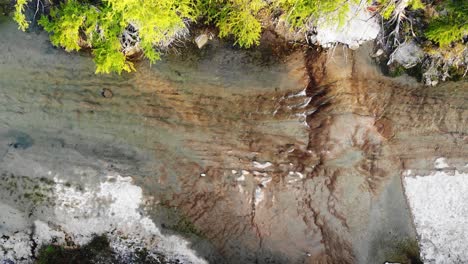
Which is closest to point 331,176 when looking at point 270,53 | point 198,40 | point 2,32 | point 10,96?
point 270,53

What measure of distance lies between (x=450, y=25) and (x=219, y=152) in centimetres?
695

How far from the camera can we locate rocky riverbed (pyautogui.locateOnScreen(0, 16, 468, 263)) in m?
10.9

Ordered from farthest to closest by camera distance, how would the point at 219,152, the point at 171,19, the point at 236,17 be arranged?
the point at 219,152 → the point at 236,17 → the point at 171,19

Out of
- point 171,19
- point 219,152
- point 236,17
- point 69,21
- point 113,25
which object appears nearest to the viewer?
point 171,19

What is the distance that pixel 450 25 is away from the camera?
9.33 m

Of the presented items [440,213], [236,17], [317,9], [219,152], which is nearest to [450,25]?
[317,9]

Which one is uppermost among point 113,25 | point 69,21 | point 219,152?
point 113,25

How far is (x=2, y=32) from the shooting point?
11.5 m

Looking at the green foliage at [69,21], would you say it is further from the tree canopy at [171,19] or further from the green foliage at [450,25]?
the green foliage at [450,25]

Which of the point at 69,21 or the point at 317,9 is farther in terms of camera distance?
the point at 69,21

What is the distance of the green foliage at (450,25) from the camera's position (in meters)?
8.86

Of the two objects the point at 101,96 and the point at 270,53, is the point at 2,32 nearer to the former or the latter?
the point at 101,96

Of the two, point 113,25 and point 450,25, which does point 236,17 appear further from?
point 450,25

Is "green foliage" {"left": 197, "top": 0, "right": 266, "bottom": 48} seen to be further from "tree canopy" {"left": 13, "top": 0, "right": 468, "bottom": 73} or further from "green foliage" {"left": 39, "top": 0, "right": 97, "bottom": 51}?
"green foliage" {"left": 39, "top": 0, "right": 97, "bottom": 51}
